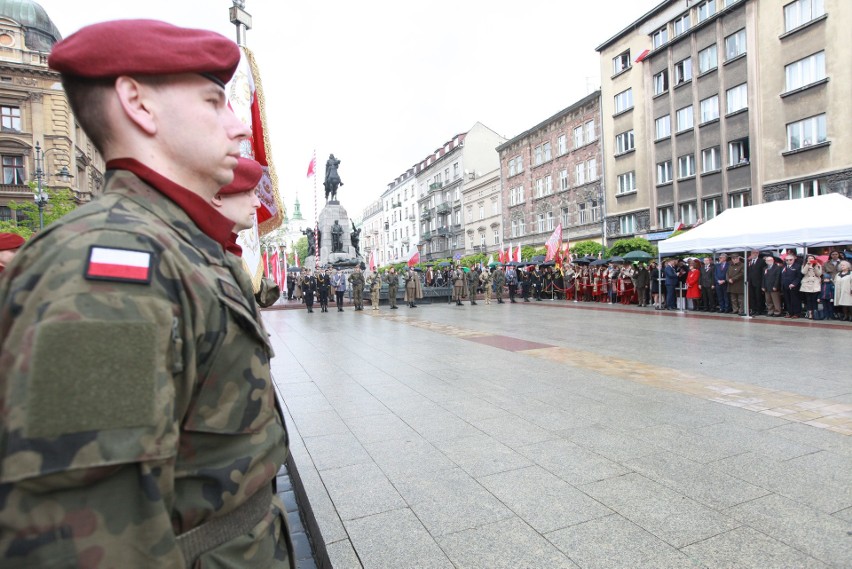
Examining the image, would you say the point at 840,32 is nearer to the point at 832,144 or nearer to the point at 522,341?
the point at 832,144

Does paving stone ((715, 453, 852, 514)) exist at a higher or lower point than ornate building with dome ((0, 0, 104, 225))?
lower

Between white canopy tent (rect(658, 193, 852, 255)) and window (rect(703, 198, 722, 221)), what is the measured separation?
14.4 m

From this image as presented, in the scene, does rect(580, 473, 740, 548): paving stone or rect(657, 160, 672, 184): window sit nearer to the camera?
rect(580, 473, 740, 548): paving stone

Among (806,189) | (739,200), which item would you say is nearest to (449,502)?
(806,189)

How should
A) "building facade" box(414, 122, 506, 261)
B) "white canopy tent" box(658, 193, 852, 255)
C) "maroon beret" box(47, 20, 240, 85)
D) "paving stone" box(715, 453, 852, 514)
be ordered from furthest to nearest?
"building facade" box(414, 122, 506, 261) < "white canopy tent" box(658, 193, 852, 255) < "paving stone" box(715, 453, 852, 514) < "maroon beret" box(47, 20, 240, 85)

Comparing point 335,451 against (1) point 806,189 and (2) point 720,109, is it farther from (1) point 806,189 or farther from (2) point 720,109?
(2) point 720,109

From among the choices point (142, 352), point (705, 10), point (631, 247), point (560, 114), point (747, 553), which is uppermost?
point (705, 10)

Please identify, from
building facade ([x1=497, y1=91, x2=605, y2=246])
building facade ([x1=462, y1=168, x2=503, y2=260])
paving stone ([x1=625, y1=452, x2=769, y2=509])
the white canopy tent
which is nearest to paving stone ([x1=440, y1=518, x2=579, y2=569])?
paving stone ([x1=625, y1=452, x2=769, y2=509])

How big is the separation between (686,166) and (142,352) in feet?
111

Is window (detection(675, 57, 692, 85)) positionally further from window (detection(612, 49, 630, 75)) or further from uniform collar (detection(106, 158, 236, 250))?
uniform collar (detection(106, 158, 236, 250))

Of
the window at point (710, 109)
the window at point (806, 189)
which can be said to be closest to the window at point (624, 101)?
the window at point (710, 109)

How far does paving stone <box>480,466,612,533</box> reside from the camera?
3.01 m

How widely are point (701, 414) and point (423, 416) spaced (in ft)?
8.95

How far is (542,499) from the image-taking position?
3266 millimetres
